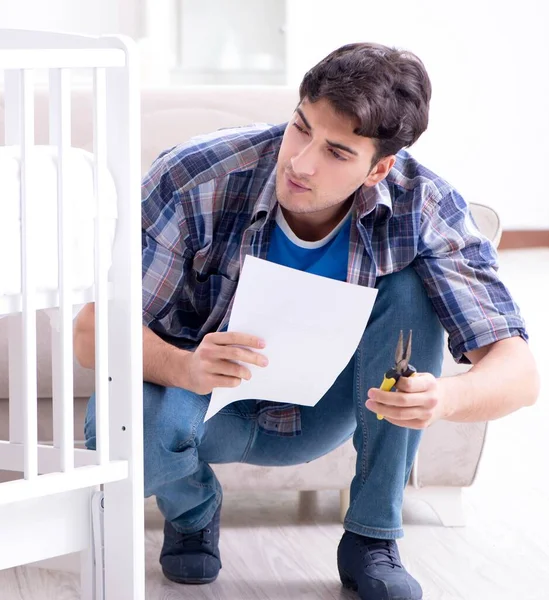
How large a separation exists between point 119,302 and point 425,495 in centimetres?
84

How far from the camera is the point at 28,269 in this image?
37.5 inches

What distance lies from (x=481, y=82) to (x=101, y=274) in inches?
195

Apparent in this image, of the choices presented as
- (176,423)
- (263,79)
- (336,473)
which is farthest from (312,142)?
(263,79)

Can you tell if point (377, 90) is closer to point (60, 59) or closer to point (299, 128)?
point (299, 128)

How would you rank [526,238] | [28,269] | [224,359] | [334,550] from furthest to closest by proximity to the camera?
1. [526,238]
2. [334,550]
3. [224,359]
4. [28,269]

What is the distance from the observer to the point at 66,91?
986 millimetres

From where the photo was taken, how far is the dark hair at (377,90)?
123cm

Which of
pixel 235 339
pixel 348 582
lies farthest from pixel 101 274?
pixel 348 582

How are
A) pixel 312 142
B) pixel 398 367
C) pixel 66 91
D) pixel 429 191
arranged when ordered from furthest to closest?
pixel 429 191 → pixel 312 142 → pixel 398 367 → pixel 66 91

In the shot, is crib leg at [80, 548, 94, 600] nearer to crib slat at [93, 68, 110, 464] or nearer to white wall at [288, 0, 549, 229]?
crib slat at [93, 68, 110, 464]

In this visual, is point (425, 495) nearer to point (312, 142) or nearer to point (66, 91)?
point (312, 142)

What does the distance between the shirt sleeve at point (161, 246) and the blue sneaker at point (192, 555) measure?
1.12 feet

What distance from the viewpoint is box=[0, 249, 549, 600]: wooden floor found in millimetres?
1409

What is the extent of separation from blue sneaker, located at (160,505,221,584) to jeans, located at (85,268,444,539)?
0.02m
